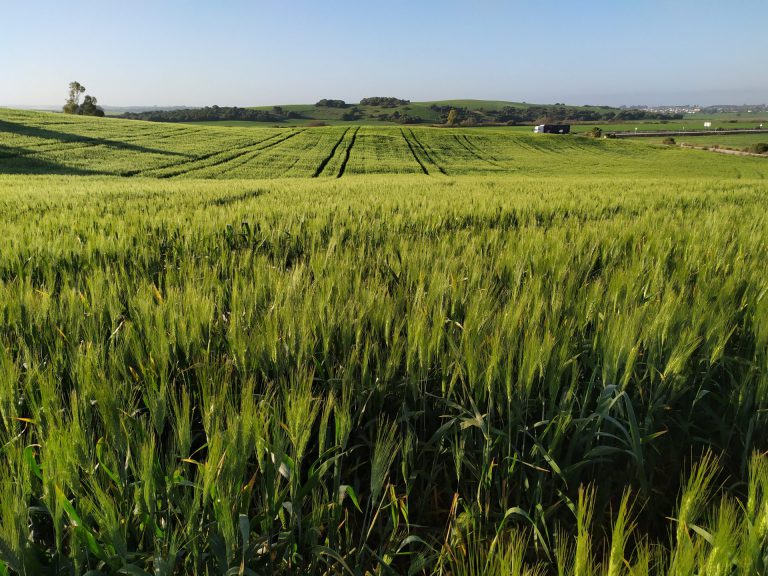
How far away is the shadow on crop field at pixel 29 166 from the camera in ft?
68.9

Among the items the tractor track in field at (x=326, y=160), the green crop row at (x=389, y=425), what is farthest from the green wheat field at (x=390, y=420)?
the tractor track in field at (x=326, y=160)

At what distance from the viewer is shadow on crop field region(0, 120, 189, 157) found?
31.0 m

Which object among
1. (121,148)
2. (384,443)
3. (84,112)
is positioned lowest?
(384,443)

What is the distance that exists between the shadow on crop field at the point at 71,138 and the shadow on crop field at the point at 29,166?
22.1 ft

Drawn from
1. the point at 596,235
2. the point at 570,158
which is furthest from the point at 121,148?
the point at 570,158

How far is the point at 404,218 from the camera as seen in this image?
3.67 m

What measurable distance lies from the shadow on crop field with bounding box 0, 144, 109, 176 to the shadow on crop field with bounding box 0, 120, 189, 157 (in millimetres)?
6722

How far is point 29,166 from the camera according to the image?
22.5 m

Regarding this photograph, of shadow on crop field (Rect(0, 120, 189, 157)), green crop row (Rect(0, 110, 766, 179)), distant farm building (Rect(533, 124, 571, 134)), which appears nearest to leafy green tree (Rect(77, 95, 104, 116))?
green crop row (Rect(0, 110, 766, 179))

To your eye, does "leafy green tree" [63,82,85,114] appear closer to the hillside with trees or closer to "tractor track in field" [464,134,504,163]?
the hillside with trees

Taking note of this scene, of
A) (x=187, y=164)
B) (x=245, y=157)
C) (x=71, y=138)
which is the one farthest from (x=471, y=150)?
(x=71, y=138)

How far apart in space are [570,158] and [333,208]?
4467cm

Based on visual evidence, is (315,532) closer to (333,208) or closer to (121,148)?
(333,208)

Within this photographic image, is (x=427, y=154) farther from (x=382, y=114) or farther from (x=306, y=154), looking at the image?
(x=382, y=114)
